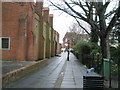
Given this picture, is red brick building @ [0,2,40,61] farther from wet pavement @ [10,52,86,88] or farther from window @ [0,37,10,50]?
wet pavement @ [10,52,86,88]

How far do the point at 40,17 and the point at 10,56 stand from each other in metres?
10.5

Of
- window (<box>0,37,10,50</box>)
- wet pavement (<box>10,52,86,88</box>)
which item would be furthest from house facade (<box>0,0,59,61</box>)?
wet pavement (<box>10,52,86,88</box>)

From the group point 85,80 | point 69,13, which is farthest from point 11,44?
point 85,80

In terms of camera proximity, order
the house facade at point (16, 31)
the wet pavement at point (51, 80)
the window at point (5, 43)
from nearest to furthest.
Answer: the wet pavement at point (51, 80)
the house facade at point (16, 31)
the window at point (5, 43)

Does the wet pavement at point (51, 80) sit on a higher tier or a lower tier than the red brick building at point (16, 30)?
lower

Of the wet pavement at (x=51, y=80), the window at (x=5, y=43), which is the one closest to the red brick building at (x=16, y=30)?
the window at (x=5, y=43)

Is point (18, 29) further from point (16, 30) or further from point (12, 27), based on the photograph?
point (12, 27)

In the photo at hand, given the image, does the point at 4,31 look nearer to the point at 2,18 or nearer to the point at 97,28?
the point at 2,18

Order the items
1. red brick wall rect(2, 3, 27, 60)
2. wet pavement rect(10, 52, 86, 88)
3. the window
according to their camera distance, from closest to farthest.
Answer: wet pavement rect(10, 52, 86, 88) < red brick wall rect(2, 3, 27, 60) < the window

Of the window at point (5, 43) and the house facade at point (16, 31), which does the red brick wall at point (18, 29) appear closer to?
the house facade at point (16, 31)

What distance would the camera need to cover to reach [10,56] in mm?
25344

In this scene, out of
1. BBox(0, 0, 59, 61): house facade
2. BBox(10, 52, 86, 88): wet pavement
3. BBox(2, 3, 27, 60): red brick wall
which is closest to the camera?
BBox(10, 52, 86, 88): wet pavement


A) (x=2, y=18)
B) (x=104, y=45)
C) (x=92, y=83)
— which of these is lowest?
(x=92, y=83)

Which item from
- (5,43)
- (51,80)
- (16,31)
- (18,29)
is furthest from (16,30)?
(51,80)
